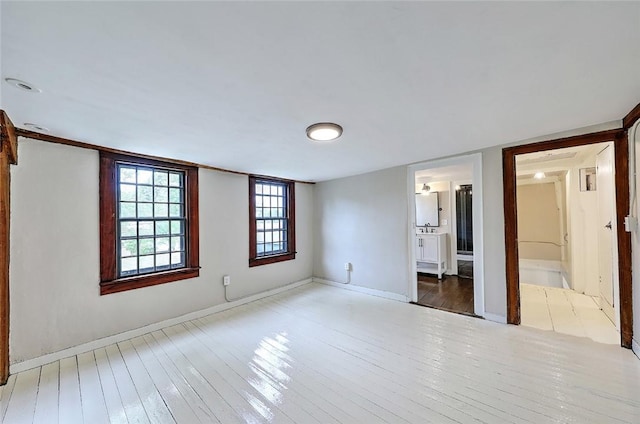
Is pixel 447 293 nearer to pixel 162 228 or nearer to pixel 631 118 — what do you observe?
pixel 631 118

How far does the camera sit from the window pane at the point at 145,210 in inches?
125

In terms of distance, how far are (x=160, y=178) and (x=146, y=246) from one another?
895 millimetres

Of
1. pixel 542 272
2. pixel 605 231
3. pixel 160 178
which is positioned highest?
pixel 160 178

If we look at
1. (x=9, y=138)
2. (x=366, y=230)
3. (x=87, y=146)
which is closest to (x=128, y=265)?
(x=87, y=146)

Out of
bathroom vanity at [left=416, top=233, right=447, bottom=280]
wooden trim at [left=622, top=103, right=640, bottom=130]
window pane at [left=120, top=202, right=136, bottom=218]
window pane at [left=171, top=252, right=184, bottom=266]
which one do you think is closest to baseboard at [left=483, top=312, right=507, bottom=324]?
bathroom vanity at [left=416, top=233, right=447, bottom=280]

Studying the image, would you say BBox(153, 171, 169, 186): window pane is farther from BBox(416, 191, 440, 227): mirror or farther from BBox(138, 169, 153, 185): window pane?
BBox(416, 191, 440, 227): mirror

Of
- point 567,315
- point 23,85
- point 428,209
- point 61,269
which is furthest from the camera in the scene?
point 428,209

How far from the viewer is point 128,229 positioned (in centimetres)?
306

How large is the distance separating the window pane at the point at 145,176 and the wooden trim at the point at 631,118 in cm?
494

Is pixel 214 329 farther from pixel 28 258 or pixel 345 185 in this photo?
pixel 345 185

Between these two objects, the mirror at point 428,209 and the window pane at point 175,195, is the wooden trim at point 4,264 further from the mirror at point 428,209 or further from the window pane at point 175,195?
the mirror at point 428,209

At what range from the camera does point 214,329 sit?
3.16 metres

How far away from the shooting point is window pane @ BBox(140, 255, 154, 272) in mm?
3174

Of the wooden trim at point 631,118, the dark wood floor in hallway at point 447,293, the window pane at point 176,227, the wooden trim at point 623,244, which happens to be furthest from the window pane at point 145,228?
the wooden trim at point 623,244
